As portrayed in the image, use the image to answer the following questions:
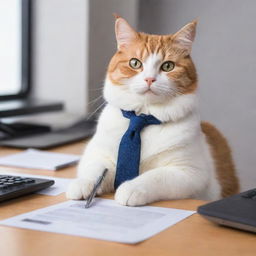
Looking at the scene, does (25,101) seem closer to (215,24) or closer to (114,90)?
(215,24)

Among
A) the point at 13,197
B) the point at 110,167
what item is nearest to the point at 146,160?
the point at 110,167

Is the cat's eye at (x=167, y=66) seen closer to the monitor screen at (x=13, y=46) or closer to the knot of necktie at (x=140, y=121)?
the knot of necktie at (x=140, y=121)

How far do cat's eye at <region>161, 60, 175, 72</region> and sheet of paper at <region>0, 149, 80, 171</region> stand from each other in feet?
1.37

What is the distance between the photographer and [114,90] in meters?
1.21

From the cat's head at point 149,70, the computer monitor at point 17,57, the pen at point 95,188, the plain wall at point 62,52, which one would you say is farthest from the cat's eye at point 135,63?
the plain wall at point 62,52

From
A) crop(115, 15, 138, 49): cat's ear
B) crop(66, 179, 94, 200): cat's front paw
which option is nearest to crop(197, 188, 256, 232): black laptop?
crop(66, 179, 94, 200): cat's front paw

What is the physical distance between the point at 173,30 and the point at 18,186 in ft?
4.88

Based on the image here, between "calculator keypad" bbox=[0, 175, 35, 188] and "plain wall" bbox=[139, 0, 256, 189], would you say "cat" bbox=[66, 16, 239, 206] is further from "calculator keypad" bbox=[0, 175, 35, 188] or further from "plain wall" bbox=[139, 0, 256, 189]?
"plain wall" bbox=[139, 0, 256, 189]

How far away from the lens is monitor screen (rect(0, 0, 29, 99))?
217cm

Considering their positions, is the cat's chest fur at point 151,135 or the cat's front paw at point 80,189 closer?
the cat's front paw at point 80,189

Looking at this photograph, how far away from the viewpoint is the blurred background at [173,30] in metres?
2.20

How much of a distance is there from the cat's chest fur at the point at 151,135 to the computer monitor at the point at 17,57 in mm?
870

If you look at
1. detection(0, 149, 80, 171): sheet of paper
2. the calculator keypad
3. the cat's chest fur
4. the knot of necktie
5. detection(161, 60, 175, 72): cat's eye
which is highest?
detection(161, 60, 175, 72): cat's eye

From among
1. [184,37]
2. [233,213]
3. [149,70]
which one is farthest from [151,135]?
[233,213]
